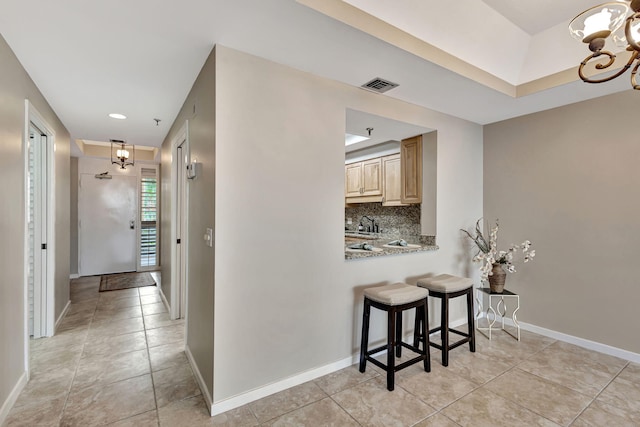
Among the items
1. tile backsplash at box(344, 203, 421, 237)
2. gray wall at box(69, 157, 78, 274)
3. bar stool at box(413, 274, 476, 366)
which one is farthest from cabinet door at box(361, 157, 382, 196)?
gray wall at box(69, 157, 78, 274)

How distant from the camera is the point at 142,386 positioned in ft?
7.50

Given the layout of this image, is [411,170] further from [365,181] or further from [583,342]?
[583,342]

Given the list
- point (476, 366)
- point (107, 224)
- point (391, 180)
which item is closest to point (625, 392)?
point (476, 366)

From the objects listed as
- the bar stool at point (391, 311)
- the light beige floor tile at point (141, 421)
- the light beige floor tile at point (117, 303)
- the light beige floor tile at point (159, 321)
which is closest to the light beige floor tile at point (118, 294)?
the light beige floor tile at point (117, 303)

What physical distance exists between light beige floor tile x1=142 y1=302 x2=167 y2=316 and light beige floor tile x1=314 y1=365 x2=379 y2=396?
262 cm

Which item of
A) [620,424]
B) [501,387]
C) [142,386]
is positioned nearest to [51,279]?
[142,386]

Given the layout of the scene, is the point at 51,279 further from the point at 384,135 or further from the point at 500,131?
the point at 500,131

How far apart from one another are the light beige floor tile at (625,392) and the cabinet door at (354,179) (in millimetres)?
3550

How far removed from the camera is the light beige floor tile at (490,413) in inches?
75.0

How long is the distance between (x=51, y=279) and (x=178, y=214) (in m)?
1.37

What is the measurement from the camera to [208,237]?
210cm

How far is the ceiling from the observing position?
169 cm

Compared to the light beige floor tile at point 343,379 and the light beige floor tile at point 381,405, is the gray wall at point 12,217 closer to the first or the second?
the light beige floor tile at point 343,379

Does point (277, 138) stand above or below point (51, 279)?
above
